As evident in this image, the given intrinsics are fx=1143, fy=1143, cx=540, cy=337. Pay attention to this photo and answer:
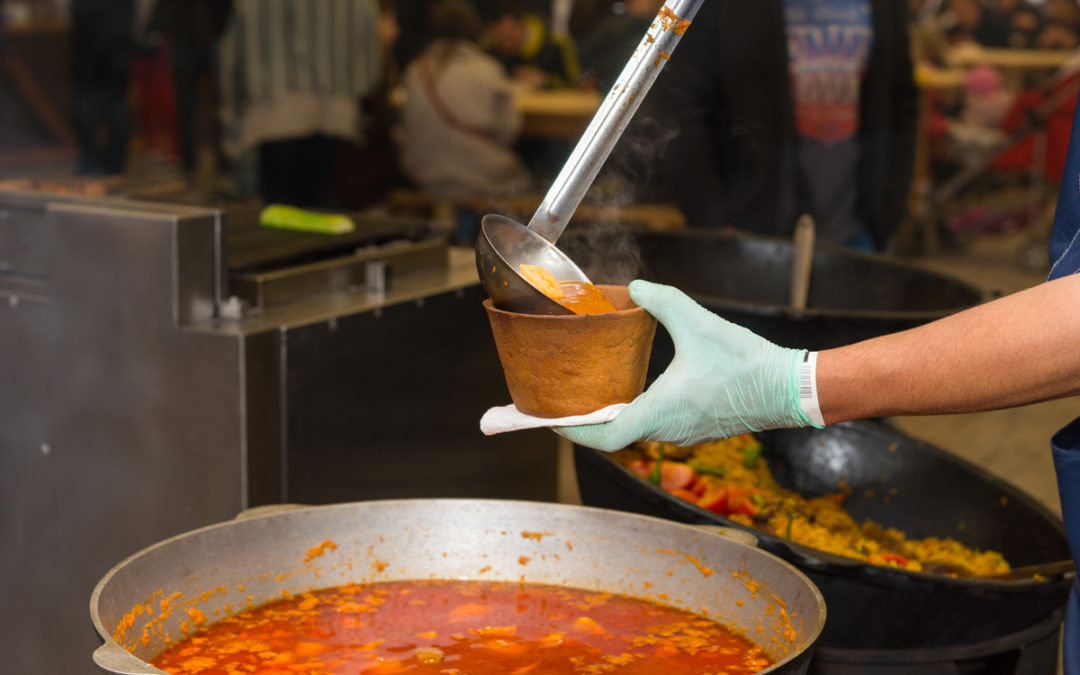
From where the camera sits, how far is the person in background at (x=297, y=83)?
17.9 ft

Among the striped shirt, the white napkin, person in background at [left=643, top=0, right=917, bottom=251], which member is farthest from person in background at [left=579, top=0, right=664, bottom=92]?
the white napkin

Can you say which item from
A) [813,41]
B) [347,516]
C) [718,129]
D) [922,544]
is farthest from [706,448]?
[813,41]

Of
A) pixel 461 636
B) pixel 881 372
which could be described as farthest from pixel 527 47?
pixel 881 372

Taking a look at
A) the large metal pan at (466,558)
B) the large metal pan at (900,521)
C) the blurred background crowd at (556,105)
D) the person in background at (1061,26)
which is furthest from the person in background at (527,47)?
the large metal pan at (466,558)

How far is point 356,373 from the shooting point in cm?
228

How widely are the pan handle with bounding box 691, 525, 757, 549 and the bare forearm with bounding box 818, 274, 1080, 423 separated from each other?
30 cm

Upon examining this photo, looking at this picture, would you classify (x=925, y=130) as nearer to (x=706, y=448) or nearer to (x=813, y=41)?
(x=813, y=41)

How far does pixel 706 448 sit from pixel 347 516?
86 centimetres

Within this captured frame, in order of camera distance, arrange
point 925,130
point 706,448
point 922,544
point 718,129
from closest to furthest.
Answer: point 922,544, point 706,448, point 718,129, point 925,130

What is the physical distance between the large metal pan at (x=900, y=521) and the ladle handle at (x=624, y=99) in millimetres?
505

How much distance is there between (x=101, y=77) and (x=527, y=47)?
3271 millimetres

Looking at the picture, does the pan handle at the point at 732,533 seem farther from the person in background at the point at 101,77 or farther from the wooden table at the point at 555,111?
the person in background at the point at 101,77

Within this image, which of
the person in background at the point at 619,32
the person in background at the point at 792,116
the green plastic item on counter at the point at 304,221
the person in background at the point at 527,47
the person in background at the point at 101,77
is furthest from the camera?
the person in background at the point at 101,77

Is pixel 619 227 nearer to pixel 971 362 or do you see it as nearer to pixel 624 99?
pixel 624 99
